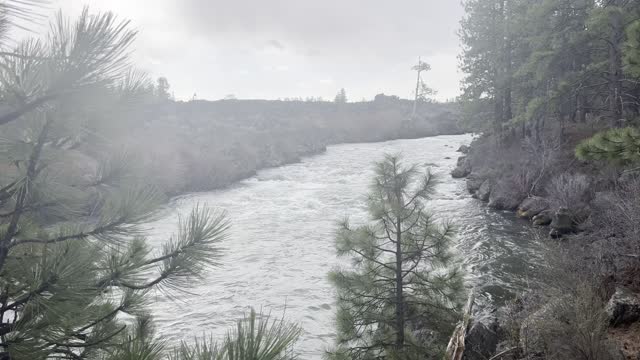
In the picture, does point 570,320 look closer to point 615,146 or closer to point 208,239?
point 615,146

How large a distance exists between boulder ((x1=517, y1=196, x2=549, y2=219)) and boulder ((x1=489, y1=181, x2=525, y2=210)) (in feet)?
2.55

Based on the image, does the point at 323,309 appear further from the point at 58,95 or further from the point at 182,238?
the point at 58,95

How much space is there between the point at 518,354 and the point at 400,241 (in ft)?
7.07

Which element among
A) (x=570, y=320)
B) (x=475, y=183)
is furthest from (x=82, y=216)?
(x=475, y=183)

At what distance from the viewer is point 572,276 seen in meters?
6.82

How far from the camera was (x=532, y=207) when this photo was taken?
14.7m

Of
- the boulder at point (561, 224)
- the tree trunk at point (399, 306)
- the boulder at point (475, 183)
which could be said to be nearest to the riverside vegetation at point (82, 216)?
the tree trunk at point (399, 306)

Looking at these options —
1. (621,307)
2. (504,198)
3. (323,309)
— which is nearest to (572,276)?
(621,307)

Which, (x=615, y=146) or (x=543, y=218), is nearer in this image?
(x=615, y=146)

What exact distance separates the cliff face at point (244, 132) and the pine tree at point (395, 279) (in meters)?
3.66

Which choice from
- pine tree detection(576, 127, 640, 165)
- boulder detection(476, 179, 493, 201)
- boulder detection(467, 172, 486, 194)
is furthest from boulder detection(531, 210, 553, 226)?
pine tree detection(576, 127, 640, 165)

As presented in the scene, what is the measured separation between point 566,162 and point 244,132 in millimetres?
27083

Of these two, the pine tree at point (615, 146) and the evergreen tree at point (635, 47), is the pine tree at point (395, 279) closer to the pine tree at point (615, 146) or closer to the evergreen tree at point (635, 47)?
the pine tree at point (615, 146)

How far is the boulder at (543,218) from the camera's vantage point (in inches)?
529
